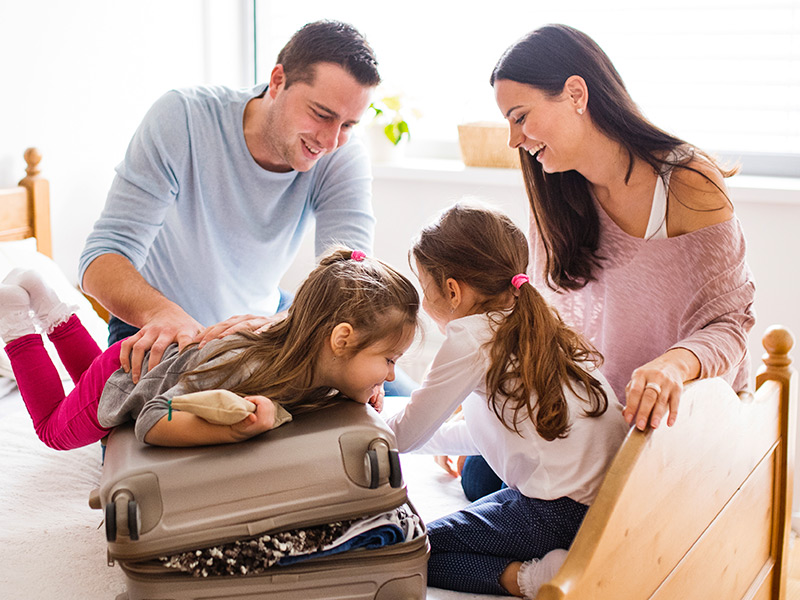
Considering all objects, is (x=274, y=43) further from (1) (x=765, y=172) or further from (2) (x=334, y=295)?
(2) (x=334, y=295)

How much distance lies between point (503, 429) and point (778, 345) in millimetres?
674

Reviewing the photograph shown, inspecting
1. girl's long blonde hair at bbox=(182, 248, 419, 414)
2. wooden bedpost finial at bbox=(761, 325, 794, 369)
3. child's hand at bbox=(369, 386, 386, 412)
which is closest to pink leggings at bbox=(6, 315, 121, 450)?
girl's long blonde hair at bbox=(182, 248, 419, 414)

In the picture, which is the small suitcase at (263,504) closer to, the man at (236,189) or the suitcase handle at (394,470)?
the suitcase handle at (394,470)

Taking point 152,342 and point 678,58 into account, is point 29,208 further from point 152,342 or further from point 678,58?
point 678,58

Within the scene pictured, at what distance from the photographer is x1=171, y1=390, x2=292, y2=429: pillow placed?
40.7 inches

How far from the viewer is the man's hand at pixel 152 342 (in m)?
1.39

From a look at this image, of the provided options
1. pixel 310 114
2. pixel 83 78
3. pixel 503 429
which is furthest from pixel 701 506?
pixel 83 78

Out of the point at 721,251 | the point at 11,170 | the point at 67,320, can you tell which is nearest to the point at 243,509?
the point at 67,320

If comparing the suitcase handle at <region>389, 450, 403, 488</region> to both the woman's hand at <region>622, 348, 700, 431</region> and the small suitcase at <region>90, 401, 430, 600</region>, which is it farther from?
the woman's hand at <region>622, 348, 700, 431</region>

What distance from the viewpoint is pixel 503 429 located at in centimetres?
130

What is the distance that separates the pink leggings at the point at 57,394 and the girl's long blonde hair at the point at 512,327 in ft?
2.02

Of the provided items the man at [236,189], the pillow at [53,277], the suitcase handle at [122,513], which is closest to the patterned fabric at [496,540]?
the suitcase handle at [122,513]

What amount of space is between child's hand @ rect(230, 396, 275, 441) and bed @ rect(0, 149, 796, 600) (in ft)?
1.23

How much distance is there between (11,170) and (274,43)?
3.92ft
